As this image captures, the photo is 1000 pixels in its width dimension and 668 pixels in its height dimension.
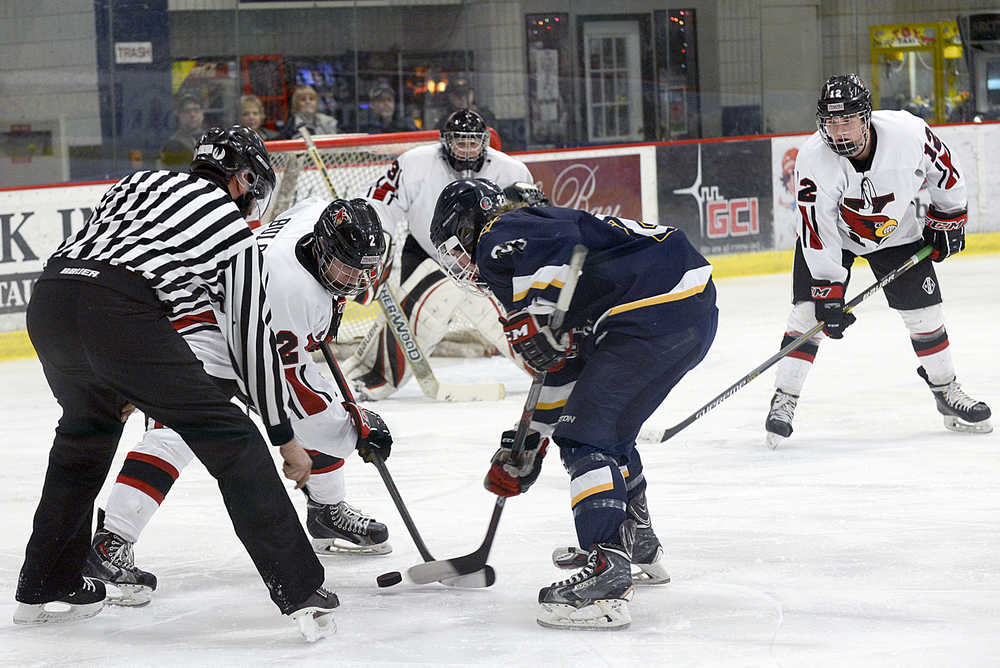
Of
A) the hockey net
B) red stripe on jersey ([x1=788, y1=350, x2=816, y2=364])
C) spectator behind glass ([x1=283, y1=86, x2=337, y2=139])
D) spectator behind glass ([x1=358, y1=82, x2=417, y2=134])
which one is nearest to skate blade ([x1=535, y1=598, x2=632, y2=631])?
red stripe on jersey ([x1=788, y1=350, x2=816, y2=364])

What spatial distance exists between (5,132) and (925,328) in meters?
5.28

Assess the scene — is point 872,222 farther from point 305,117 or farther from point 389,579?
point 305,117

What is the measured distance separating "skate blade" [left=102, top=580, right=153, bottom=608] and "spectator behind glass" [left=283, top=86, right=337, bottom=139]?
4631 millimetres

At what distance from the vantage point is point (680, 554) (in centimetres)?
276

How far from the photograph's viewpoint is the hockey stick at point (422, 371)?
468 centimetres

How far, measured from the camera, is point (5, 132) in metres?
7.25

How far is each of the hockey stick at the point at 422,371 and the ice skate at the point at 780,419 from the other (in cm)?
113

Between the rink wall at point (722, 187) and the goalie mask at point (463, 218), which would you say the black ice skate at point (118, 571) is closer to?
the goalie mask at point (463, 218)

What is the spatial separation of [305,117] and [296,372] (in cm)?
479

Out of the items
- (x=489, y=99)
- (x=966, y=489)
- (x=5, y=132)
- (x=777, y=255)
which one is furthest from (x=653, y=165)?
(x=966, y=489)

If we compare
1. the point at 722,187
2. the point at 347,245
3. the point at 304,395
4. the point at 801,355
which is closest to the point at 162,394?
the point at 304,395

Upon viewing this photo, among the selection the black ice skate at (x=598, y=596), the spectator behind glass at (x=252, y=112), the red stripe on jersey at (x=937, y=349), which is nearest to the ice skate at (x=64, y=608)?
the black ice skate at (x=598, y=596)

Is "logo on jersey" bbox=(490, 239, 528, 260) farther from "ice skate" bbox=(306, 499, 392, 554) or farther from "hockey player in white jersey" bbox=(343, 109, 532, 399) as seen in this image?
"hockey player in white jersey" bbox=(343, 109, 532, 399)

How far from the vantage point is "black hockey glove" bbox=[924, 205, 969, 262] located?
147 inches
